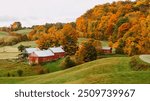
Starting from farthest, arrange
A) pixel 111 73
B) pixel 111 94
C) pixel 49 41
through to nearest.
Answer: pixel 49 41
pixel 111 73
pixel 111 94

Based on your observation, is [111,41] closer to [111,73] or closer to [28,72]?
[111,73]

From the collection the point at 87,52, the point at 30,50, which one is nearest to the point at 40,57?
the point at 30,50

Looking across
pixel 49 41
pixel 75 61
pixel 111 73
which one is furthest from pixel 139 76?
pixel 49 41

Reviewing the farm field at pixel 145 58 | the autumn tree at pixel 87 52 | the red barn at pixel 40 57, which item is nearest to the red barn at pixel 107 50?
the autumn tree at pixel 87 52

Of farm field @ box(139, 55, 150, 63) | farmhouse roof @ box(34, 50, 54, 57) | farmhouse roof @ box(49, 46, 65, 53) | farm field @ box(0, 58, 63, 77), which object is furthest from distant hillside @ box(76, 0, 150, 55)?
farm field @ box(0, 58, 63, 77)

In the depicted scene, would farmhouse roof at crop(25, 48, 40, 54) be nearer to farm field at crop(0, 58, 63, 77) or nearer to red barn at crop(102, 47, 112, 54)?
farm field at crop(0, 58, 63, 77)
